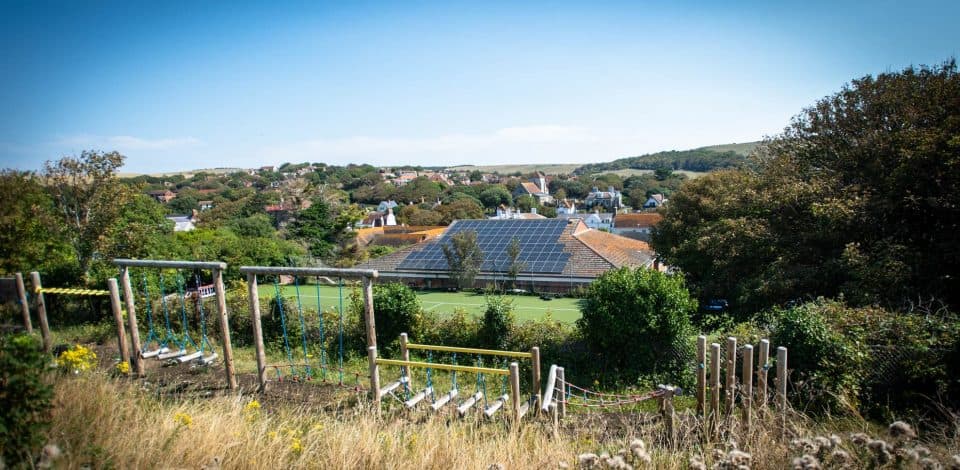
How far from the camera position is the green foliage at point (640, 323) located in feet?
36.7

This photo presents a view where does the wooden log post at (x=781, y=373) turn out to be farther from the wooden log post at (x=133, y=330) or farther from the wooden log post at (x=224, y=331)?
the wooden log post at (x=133, y=330)

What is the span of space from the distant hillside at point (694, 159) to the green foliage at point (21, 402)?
130356 mm

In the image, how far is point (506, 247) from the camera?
29.3 m

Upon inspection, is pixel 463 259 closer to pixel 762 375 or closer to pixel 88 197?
pixel 88 197

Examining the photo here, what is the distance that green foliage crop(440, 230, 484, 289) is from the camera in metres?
26.6

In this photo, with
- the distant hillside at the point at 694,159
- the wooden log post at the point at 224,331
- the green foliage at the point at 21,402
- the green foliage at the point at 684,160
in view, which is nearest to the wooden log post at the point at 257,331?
the wooden log post at the point at 224,331

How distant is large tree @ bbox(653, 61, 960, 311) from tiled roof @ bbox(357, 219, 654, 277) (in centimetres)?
748

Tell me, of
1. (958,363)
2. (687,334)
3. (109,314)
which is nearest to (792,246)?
(687,334)

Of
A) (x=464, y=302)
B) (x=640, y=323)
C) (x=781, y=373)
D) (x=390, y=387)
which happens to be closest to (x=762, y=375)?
(x=781, y=373)

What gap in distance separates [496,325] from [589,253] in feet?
50.0

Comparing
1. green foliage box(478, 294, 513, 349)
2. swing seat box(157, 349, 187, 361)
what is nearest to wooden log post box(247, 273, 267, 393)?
swing seat box(157, 349, 187, 361)

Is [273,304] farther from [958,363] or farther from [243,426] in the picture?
[958,363]

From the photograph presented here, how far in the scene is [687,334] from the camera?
1154cm

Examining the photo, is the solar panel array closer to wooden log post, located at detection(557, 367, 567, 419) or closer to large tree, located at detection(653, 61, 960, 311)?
large tree, located at detection(653, 61, 960, 311)
